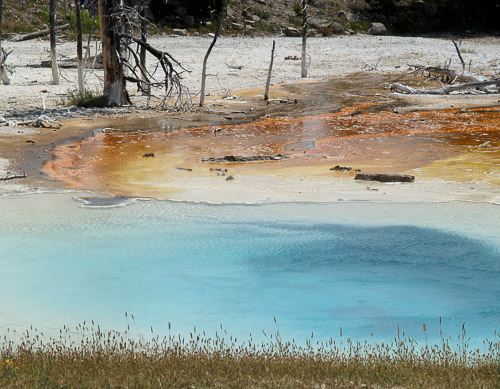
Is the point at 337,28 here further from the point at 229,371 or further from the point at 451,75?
the point at 229,371

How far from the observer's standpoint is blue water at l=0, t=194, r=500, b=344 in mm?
6152

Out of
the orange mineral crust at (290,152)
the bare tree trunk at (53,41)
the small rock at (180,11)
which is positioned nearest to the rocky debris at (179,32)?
the small rock at (180,11)

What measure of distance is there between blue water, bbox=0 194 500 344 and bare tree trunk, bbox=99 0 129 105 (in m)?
8.48

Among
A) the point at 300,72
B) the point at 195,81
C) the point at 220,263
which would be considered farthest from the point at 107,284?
the point at 300,72

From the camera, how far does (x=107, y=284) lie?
276 inches

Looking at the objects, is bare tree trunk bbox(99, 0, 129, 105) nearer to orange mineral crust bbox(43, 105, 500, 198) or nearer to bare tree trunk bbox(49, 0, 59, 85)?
bare tree trunk bbox(49, 0, 59, 85)

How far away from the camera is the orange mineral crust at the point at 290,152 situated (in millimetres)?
10766

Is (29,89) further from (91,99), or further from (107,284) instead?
(107,284)

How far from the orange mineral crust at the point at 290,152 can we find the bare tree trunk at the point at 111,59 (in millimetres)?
3097

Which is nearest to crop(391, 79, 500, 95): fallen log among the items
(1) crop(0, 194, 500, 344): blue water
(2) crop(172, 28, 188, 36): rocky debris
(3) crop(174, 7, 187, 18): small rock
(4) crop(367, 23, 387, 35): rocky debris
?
(1) crop(0, 194, 500, 344): blue water

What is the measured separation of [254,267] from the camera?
7.54 meters

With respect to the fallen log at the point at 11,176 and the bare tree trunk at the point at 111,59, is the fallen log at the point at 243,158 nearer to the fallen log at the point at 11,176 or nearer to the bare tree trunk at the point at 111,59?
the fallen log at the point at 11,176

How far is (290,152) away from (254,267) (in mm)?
5812

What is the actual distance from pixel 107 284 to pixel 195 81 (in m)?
15.9
